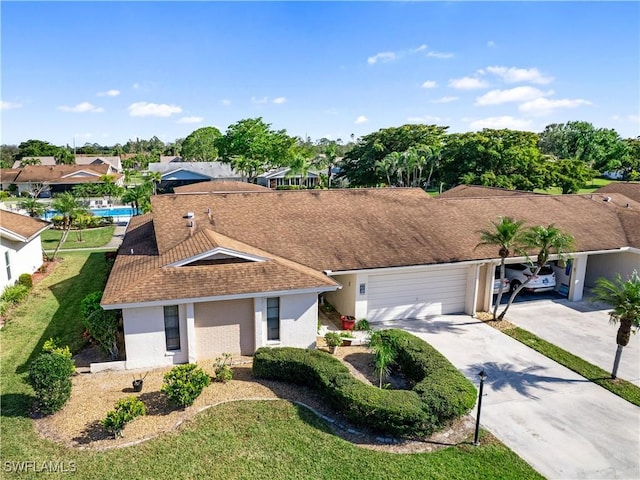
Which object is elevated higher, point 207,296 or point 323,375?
point 207,296

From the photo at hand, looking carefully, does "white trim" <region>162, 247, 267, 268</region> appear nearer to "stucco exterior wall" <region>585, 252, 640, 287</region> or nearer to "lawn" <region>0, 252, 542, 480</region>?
"lawn" <region>0, 252, 542, 480</region>

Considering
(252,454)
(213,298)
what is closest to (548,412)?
(252,454)

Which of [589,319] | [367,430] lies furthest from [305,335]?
[589,319]

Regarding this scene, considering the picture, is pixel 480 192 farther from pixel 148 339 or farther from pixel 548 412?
pixel 148 339

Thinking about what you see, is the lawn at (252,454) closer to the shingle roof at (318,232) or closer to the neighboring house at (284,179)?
the shingle roof at (318,232)

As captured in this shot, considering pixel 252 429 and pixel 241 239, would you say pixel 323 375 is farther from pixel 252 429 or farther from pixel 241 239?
pixel 241 239

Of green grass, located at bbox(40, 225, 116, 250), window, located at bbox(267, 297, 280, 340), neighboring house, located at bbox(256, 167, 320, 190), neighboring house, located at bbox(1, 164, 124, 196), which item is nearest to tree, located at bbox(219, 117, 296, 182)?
neighboring house, located at bbox(256, 167, 320, 190)
